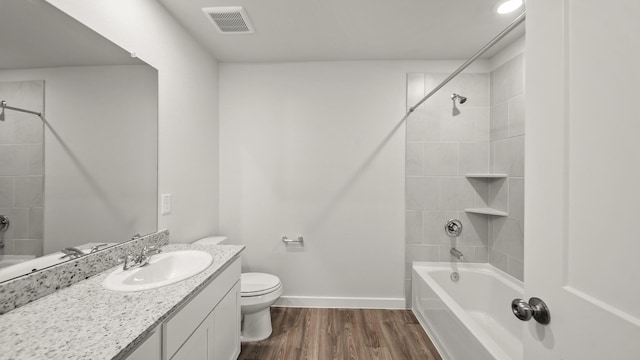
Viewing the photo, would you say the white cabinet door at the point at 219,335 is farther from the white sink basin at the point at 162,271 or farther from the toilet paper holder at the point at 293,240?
the toilet paper holder at the point at 293,240

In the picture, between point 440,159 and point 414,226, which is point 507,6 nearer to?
point 440,159

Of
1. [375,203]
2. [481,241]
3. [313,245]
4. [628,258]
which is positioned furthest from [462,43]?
[313,245]

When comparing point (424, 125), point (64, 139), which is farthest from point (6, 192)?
point (424, 125)

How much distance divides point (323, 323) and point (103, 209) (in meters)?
1.78

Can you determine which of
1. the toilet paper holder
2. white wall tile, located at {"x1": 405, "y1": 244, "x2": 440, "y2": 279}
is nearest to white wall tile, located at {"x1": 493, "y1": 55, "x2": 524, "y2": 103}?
white wall tile, located at {"x1": 405, "y1": 244, "x2": 440, "y2": 279}

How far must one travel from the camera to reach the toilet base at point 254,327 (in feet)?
5.88

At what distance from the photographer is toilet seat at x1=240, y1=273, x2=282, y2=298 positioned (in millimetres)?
1740

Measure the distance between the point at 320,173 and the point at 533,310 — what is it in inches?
70.2

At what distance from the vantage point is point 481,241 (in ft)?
7.07

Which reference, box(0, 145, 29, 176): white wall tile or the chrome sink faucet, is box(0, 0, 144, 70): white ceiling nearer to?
box(0, 145, 29, 176): white wall tile

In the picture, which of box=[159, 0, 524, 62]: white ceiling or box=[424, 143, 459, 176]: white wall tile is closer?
box=[159, 0, 524, 62]: white ceiling

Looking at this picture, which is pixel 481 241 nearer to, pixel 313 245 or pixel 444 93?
pixel 444 93

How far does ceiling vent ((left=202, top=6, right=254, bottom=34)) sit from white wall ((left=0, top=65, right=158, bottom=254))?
0.59m

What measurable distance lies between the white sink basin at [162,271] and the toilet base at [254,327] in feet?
2.49
